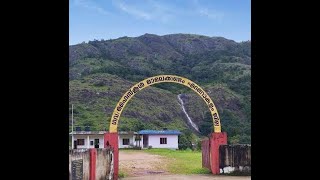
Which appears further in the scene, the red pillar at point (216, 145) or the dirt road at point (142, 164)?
the dirt road at point (142, 164)

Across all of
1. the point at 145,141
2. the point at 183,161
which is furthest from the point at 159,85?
the point at 183,161

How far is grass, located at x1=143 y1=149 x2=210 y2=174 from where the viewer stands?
Result: 9.88m

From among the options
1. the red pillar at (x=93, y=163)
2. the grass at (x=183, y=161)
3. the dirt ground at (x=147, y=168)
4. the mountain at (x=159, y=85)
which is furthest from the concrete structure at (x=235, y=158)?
the mountain at (x=159, y=85)

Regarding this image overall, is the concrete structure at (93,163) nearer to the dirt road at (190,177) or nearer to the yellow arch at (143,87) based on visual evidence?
the yellow arch at (143,87)

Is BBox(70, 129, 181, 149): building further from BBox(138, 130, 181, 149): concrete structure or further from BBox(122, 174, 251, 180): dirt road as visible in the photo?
BBox(122, 174, 251, 180): dirt road

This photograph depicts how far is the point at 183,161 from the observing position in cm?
1077

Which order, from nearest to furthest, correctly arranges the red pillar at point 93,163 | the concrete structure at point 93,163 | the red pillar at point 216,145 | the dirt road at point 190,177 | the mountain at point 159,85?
the concrete structure at point 93,163 → the red pillar at point 93,163 → the red pillar at point 216,145 → the dirt road at point 190,177 → the mountain at point 159,85

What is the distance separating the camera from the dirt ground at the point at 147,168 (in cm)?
965

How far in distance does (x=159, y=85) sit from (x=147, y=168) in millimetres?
7424

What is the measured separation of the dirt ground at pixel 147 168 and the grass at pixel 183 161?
15 cm
